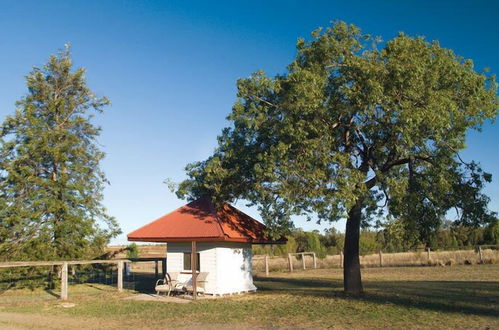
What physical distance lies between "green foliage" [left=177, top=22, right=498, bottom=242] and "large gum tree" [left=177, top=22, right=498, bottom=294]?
4 cm

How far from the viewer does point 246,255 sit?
2175 centimetres

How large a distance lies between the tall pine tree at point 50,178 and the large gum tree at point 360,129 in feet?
37.8

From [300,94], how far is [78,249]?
55.8 ft

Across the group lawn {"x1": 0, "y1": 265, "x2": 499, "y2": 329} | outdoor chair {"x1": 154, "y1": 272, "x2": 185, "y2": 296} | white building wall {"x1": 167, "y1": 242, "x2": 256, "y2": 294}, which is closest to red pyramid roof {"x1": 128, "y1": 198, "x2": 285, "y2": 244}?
white building wall {"x1": 167, "y1": 242, "x2": 256, "y2": 294}

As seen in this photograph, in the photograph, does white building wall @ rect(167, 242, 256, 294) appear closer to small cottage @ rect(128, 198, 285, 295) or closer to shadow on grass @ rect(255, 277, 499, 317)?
small cottage @ rect(128, 198, 285, 295)

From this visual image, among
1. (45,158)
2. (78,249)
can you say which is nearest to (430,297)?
(78,249)

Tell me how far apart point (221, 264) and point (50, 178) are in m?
13.0

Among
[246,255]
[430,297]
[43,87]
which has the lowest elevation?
[430,297]

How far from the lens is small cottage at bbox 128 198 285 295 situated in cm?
1986

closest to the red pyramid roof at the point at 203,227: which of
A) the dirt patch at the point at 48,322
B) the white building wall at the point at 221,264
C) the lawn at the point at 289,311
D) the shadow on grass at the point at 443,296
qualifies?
the white building wall at the point at 221,264

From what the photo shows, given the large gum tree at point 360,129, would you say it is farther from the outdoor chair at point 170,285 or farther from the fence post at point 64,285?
the fence post at point 64,285

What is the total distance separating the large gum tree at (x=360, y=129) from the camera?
52.1 feet

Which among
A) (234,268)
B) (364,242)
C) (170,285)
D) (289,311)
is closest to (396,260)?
(364,242)

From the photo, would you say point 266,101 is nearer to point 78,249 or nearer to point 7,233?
point 78,249
